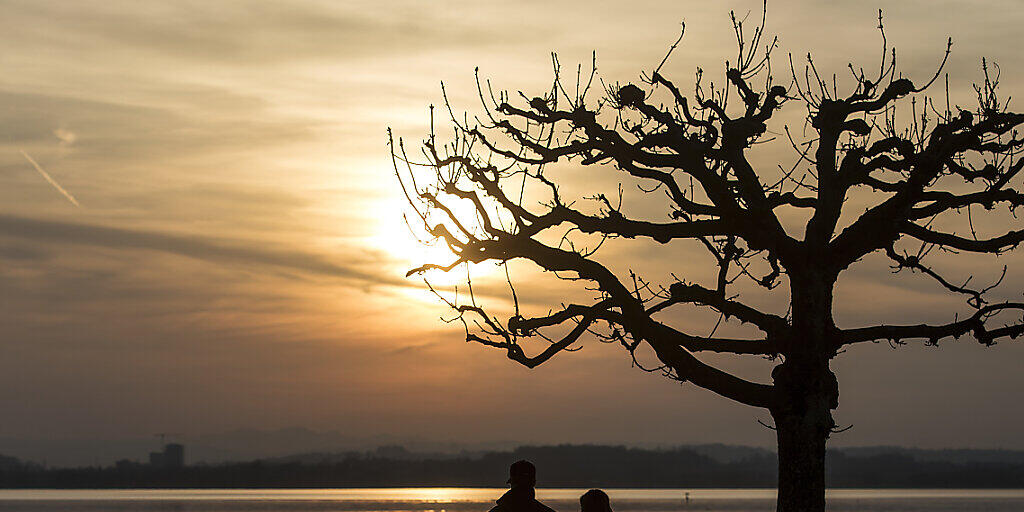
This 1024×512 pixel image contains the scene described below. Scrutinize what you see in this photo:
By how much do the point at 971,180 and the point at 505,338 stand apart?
734cm

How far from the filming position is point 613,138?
1728cm

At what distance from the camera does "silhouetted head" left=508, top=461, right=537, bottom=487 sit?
1070 centimetres

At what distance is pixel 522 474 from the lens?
1070 centimetres

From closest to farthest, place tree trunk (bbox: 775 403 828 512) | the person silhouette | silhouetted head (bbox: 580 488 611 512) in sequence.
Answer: silhouetted head (bbox: 580 488 611 512) → the person silhouette → tree trunk (bbox: 775 403 828 512)

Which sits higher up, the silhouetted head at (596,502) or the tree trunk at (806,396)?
the tree trunk at (806,396)

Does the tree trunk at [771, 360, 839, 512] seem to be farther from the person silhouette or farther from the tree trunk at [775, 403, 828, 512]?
the person silhouette

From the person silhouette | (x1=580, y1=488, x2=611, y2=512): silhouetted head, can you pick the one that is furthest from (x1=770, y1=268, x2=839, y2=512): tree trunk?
(x1=580, y1=488, x2=611, y2=512): silhouetted head

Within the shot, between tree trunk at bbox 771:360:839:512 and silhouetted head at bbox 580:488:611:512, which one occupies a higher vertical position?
tree trunk at bbox 771:360:839:512

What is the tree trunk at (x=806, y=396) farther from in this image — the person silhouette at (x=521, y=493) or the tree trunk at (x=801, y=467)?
the person silhouette at (x=521, y=493)

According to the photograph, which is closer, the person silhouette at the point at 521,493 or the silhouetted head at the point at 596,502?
the silhouetted head at the point at 596,502

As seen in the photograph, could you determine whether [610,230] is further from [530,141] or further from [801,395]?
[801,395]

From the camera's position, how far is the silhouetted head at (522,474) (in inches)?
421

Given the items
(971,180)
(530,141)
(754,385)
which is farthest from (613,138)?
(971,180)

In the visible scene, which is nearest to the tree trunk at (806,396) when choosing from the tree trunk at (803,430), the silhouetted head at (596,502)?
the tree trunk at (803,430)
